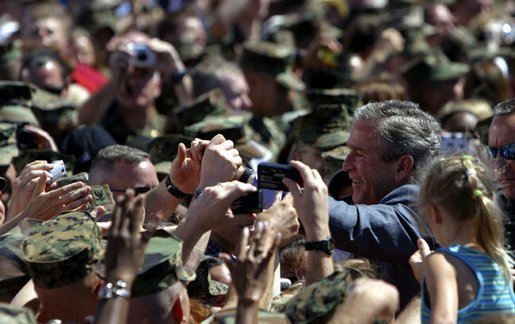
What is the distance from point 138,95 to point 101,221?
371cm

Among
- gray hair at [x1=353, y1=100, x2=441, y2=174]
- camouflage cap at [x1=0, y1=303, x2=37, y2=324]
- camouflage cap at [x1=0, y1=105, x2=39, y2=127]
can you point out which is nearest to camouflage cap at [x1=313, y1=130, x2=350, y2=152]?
gray hair at [x1=353, y1=100, x2=441, y2=174]

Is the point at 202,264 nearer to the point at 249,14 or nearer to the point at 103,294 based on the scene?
the point at 103,294

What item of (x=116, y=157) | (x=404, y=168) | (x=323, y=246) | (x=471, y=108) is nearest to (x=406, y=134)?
(x=404, y=168)

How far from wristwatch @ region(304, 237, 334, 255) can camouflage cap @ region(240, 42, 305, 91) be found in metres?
5.23

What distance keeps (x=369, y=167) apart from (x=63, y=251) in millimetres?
1787

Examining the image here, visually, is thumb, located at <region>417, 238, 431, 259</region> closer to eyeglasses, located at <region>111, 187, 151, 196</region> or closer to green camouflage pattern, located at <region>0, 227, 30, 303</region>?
green camouflage pattern, located at <region>0, 227, 30, 303</region>

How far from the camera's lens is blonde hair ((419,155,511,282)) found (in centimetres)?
424

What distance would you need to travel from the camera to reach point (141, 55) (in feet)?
28.3

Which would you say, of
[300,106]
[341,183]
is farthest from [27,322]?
[300,106]

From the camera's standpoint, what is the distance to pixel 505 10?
45.9 ft

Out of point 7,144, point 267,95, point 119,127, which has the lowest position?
point 267,95

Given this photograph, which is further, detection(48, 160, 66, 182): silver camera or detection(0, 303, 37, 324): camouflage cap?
detection(48, 160, 66, 182): silver camera

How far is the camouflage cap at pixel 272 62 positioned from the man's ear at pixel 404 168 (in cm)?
428

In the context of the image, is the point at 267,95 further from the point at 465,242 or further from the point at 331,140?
the point at 465,242
